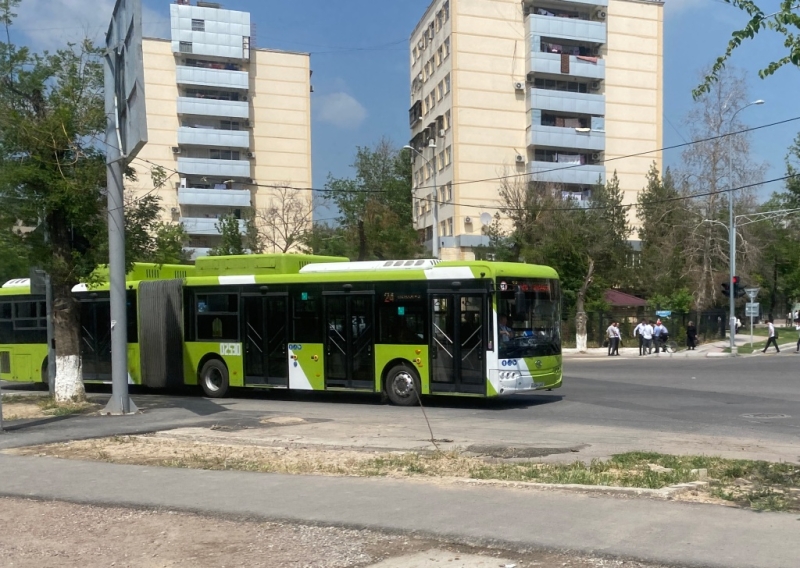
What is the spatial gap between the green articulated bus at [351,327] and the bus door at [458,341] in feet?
0.06

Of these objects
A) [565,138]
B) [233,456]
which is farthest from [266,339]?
[565,138]

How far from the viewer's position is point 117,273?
15.4 meters

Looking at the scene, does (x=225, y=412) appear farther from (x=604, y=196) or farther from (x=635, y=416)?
(x=604, y=196)

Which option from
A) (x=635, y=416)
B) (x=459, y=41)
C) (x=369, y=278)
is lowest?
(x=635, y=416)

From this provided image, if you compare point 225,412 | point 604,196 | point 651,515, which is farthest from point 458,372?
point 604,196

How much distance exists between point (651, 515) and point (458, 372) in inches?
388

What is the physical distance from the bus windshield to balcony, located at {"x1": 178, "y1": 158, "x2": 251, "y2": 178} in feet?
160

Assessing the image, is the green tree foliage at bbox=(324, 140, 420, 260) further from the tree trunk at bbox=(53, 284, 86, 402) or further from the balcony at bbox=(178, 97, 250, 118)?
the tree trunk at bbox=(53, 284, 86, 402)

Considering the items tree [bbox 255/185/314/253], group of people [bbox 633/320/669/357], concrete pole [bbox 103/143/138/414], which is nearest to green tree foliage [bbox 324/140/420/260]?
tree [bbox 255/185/314/253]

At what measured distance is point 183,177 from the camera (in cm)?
6312

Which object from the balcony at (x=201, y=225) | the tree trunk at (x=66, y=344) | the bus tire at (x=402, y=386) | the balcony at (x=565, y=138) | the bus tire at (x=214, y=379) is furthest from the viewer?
the balcony at (x=201, y=225)

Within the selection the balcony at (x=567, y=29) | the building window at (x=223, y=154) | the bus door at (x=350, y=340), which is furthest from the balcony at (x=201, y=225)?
the bus door at (x=350, y=340)

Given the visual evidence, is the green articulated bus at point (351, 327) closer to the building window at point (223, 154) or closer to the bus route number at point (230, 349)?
the bus route number at point (230, 349)

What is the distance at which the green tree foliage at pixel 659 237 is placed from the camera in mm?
50375
